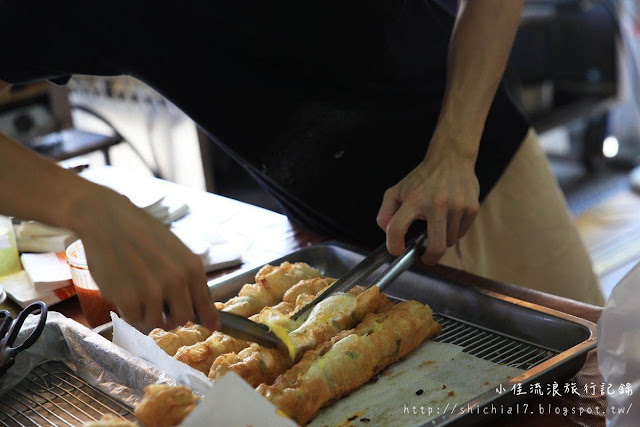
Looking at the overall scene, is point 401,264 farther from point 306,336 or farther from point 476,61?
point 476,61

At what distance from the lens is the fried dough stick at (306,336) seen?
3.96 feet

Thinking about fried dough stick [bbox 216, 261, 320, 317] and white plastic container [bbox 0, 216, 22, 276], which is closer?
fried dough stick [bbox 216, 261, 320, 317]

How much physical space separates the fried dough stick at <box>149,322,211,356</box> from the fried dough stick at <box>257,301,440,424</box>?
0.21 metres

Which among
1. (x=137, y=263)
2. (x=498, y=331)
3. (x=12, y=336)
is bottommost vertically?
(x=498, y=331)

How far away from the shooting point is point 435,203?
1443mm

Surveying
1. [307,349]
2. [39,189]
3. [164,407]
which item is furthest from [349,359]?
[39,189]

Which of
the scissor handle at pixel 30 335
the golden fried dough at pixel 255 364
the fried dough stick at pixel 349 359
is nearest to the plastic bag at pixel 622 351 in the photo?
the fried dough stick at pixel 349 359

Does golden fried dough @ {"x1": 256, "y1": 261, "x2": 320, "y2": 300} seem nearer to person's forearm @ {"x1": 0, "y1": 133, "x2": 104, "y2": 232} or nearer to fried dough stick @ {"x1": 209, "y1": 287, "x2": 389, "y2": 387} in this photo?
fried dough stick @ {"x1": 209, "y1": 287, "x2": 389, "y2": 387}

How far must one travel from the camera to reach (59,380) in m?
1.31

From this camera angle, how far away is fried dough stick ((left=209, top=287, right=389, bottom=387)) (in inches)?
47.6

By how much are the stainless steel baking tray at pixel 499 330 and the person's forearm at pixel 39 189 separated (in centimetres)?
55

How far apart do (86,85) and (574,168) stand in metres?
3.30

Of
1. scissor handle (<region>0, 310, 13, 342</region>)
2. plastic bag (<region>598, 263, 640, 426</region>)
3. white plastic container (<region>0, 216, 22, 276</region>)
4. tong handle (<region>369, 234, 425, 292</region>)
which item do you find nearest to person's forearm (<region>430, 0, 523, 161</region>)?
tong handle (<region>369, 234, 425, 292</region>)

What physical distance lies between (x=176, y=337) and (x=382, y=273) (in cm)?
39
